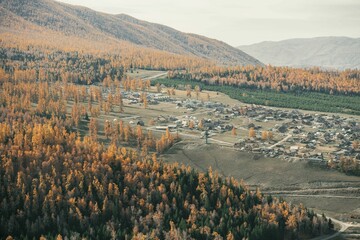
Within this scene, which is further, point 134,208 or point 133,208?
point 134,208

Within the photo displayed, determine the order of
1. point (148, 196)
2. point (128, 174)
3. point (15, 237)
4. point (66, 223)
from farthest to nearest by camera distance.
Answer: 1. point (128, 174)
2. point (148, 196)
3. point (66, 223)
4. point (15, 237)

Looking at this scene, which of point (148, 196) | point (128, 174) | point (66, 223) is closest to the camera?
point (66, 223)

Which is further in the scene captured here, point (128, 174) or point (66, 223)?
point (128, 174)

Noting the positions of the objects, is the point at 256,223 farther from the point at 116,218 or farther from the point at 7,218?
the point at 7,218

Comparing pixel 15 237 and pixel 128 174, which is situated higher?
pixel 128 174

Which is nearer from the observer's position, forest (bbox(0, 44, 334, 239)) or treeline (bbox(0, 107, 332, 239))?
forest (bbox(0, 44, 334, 239))

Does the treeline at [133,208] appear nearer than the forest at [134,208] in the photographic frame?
No

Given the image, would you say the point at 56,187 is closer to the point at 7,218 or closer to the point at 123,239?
the point at 7,218

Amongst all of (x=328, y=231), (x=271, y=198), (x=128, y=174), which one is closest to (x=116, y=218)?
(x=128, y=174)

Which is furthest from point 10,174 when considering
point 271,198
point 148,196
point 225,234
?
point 271,198

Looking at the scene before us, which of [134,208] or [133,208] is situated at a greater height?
[133,208]
